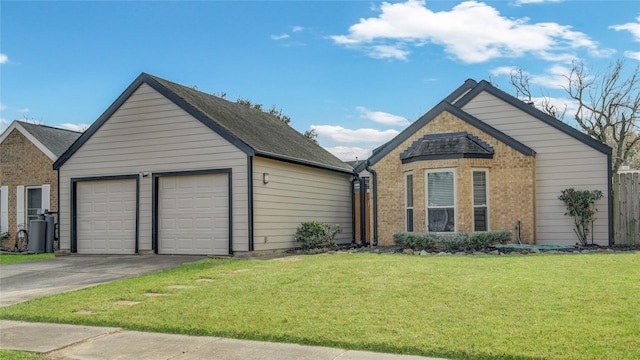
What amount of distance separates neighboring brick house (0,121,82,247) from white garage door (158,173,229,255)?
23.9 feet

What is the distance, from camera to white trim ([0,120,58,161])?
21547 millimetres

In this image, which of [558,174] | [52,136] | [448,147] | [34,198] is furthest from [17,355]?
[52,136]

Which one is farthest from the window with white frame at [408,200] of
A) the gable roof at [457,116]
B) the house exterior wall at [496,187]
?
the gable roof at [457,116]

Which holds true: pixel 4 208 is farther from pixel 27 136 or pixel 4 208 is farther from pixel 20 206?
pixel 27 136

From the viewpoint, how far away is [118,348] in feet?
20.6

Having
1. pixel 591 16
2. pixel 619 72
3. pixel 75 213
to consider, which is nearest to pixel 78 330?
pixel 75 213

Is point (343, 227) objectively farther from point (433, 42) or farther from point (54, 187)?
point (54, 187)

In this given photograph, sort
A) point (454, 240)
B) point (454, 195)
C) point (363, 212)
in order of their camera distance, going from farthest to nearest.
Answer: point (363, 212), point (454, 195), point (454, 240)

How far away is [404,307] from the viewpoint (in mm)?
7211

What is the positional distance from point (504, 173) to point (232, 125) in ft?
25.1

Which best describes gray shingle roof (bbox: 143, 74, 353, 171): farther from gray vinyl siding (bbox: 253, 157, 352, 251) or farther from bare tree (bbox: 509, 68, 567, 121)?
bare tree (bbox: 509, 68, 567, 121)

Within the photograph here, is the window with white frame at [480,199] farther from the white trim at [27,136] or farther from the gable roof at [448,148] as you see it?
the white trim at [27,136]

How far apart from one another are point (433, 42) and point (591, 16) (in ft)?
15.6

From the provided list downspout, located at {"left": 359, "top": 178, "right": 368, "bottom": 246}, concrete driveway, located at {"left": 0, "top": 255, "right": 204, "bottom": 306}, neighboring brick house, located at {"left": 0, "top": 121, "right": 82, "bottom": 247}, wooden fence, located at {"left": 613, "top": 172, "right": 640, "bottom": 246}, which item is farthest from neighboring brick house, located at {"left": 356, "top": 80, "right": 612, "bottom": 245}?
neighboring brick house, located at {"left": 0, "top": 121, "right": 82, "bottom": 247}
